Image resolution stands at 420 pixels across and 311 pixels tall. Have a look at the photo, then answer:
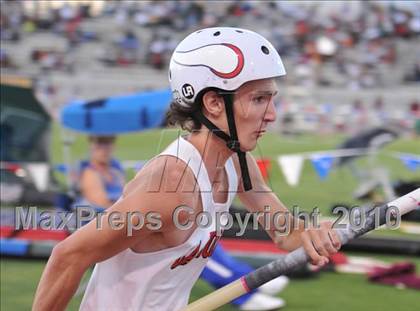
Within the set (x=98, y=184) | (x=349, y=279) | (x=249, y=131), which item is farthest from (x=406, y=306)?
(x=249, y=131)

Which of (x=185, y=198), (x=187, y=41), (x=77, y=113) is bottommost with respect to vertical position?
(x=77, y=113)

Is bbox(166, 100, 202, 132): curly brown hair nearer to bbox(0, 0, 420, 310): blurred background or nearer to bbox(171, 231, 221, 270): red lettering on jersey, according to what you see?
bbox(171, 231, 221, 270): red lettering on jersey

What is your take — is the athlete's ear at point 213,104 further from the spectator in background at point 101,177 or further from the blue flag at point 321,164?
the blue flag at point 321,164

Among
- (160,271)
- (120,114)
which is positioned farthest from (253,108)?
(120,114)

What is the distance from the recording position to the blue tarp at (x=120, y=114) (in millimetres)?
8383

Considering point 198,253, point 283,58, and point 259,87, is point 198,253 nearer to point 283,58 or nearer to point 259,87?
point 259,87

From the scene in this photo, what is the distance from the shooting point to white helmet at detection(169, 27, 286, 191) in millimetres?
2859

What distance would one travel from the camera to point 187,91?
2969 mm

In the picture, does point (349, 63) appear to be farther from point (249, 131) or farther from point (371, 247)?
point (249, 131)

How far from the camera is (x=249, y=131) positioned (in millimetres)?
2908

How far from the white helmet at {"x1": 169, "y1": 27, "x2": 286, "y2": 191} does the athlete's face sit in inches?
0.9

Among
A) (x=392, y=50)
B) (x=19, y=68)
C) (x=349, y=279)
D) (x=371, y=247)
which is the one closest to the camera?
(x=349, y=279)

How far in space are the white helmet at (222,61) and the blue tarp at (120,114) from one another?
5356mm

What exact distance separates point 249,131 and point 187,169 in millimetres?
293
